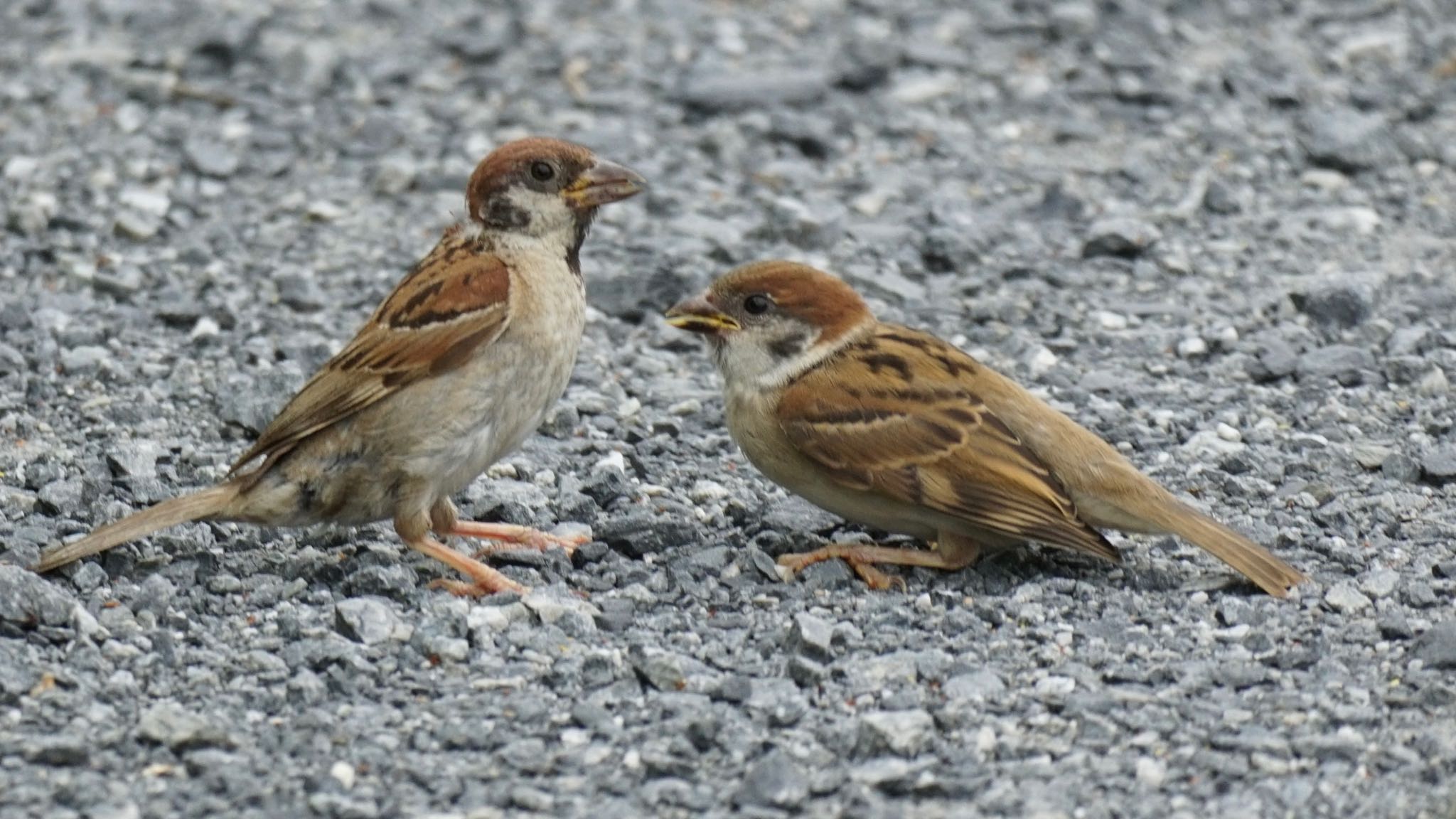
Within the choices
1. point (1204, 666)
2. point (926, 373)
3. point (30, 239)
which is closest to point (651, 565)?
point (926, 373)

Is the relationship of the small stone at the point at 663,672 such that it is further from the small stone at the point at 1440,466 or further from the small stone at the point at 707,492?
the small stone at the point at 1440,466

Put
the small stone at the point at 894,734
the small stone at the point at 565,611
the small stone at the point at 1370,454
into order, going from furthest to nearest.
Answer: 1. the small stone at the point at 1370,454
2. the small stone at the point at 565,611
3. the small stone at the point at 894,734

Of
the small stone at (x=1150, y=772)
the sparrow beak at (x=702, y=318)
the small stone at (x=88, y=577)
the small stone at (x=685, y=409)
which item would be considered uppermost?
the sparrow beak at (x=702, y=318)

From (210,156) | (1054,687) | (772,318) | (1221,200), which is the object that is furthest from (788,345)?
(210,156)

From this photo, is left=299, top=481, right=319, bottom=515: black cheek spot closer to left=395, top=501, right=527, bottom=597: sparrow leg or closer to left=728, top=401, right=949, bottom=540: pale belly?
left=395, top=501, right=527, bottom=597: sparrow leg

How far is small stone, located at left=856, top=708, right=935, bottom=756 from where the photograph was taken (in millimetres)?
4746

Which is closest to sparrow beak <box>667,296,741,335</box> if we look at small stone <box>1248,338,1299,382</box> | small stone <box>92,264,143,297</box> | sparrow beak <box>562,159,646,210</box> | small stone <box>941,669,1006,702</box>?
sparrow beak <box>562,159,646,210</box>

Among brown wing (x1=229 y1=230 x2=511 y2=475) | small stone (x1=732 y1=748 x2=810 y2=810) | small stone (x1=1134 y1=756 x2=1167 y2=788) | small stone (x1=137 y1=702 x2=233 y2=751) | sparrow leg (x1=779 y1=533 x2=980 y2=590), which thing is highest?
brown wing (x1=229 y1=230 x2=511 y2=475)

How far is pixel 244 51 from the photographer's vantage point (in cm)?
1068

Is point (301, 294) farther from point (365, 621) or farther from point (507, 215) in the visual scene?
point (365, 621)

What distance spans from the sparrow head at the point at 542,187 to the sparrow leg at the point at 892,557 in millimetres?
Answer: 1161

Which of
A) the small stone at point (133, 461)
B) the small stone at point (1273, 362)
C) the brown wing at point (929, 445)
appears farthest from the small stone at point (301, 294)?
the small stone at point (1273, 362)

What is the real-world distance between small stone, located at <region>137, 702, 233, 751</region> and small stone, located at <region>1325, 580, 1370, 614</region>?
278 centimetres

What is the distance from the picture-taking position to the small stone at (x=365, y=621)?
5336mm
